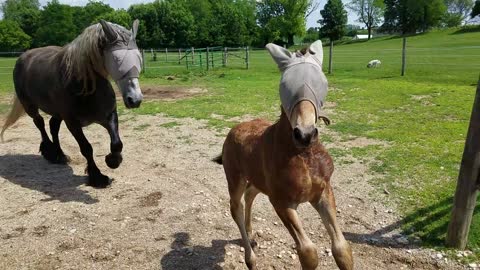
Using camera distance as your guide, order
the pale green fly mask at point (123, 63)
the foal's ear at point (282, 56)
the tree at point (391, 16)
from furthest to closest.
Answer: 1. the tree at point (391, 16)
2. the pale green fly mask at point (123, 63)
3. the foal's ear at point (282, 56)

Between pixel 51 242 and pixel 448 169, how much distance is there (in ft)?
16.3

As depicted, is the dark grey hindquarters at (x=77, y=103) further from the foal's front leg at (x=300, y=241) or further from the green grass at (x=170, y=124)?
the foal's front leg at (x=300, y=241)

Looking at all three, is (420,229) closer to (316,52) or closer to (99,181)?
(316,52)

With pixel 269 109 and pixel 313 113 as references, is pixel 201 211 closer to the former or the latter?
pixel 313 113

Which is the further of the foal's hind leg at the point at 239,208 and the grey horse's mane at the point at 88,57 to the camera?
the grey horse's mane at the point at 88,57

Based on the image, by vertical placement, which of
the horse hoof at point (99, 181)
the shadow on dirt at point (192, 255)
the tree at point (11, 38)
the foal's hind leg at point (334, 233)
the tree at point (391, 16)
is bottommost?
the shadow on dirt at point (192, 255)

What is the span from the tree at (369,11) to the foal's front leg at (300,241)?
85.8 m

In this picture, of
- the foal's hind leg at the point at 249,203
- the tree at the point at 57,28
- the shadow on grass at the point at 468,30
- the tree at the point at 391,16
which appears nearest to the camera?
the foal's hind leg at the point at 249,203

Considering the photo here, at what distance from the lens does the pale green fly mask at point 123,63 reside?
473 centimetres

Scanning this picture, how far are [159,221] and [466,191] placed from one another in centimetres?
312

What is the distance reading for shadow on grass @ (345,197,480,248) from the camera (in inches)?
149

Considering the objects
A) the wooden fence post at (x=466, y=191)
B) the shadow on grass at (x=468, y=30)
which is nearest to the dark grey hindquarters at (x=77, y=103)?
the wooden fence post at (x=466, y=191)

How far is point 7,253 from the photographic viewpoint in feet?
12.7

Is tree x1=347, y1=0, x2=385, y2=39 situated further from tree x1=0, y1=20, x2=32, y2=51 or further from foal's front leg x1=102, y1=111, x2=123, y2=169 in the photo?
foal's front leg x1=102, y1=111, x2=123, y2=169
